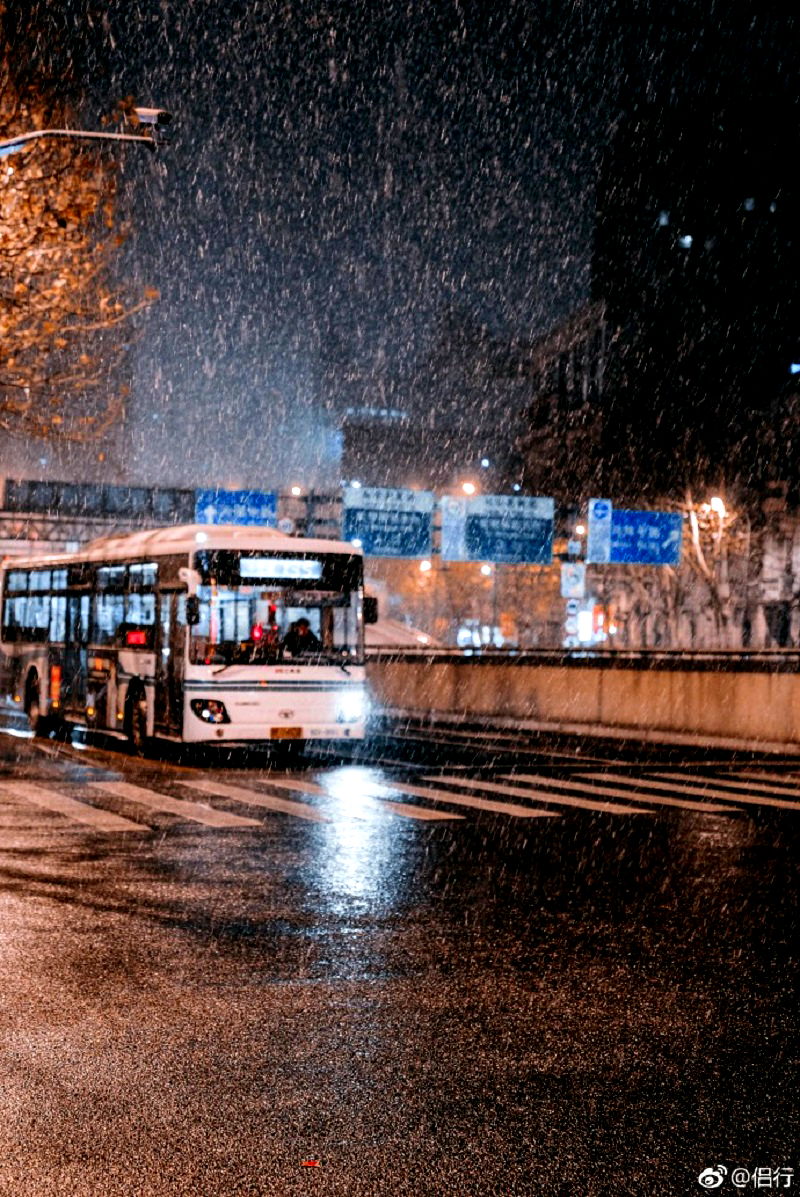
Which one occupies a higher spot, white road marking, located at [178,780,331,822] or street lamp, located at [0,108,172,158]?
street lamp, located at [0,108,172,158]

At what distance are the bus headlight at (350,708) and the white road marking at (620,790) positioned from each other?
231cm

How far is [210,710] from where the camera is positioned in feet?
65.3

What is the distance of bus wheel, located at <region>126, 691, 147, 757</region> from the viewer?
70.0ft

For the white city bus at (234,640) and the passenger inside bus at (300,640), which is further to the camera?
the passenger inside bus at (300,640)

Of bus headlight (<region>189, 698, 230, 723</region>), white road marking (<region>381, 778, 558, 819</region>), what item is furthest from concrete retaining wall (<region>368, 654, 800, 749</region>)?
bus headlight (<region>189, 698, 230, 723</region>)

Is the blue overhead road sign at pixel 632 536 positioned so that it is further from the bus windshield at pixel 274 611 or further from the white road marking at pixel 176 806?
the white road marking at pixel 176 806

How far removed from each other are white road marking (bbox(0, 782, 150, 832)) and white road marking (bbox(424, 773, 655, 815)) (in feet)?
14.4

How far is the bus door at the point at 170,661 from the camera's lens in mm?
20047

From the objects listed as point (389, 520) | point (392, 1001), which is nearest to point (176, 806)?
point (392, 1001)

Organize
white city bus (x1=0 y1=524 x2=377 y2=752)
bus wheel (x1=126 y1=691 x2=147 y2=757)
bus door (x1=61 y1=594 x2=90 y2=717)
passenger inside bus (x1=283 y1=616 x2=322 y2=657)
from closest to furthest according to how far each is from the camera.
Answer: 1. white city bus (x1=0 y1=524 x2=377 y2=752)
2. passenger inside bus (x1=283 y1=616 x2=322 y2=657)
3. bus wheel (x1=126 y1=691 x2=147 y2=757)
4. bus door (x1=61 y1=594 x2=90 y2=717)

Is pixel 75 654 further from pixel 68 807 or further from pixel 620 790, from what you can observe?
pixel 620 790

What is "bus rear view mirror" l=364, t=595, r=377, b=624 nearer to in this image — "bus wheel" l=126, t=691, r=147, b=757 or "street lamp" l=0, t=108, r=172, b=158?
"bus wheel" l=126, t=691, r=147, b=757

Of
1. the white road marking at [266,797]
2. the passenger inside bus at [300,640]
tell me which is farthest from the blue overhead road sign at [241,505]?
the white road marking at [266,797]

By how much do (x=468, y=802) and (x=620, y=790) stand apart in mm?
2511
